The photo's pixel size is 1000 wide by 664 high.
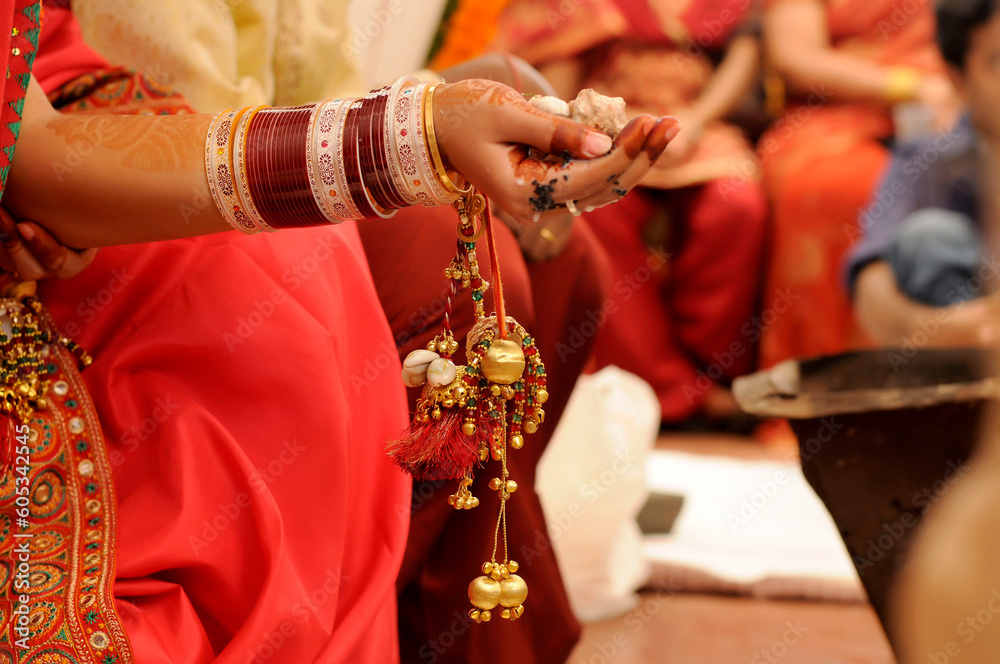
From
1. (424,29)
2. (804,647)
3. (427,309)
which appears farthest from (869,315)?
(427,309)

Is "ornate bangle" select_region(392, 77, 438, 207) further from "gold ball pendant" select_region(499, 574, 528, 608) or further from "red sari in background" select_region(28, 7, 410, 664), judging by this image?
"gold ball pendant" select_region(499, 574, 528, 608)

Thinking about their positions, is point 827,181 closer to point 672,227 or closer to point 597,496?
point 672,227

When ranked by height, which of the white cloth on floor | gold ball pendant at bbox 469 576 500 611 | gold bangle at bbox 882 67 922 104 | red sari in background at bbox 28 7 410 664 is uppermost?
gold bangle at bbox 882 67 922 104

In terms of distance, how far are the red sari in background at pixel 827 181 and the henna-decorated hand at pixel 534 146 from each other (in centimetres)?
237

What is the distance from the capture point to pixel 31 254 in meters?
0.76

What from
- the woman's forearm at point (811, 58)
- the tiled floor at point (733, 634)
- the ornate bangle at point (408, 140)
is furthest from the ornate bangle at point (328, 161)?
the woman's forearm at point (811, 58)

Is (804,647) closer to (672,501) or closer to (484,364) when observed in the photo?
(672,501)

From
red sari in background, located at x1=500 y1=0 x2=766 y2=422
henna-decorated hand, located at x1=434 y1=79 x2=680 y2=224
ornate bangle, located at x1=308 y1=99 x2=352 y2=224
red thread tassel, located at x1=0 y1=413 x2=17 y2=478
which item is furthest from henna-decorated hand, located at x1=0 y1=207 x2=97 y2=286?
red sari in background, located at x1=500 y1=0 x2=766 y2=422

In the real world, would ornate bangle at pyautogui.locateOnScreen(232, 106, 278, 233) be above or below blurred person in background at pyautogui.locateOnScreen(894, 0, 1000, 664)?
above

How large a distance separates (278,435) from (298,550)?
107 millimetres

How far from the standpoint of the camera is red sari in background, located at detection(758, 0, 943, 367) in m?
2.82

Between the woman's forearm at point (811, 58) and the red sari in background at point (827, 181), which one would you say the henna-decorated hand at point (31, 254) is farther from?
the woman's forearm at point (811, 58)

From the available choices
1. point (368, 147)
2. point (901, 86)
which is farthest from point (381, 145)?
point (901, 86)

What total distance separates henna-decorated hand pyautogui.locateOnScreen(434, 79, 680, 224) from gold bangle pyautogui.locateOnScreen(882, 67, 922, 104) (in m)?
2.72
